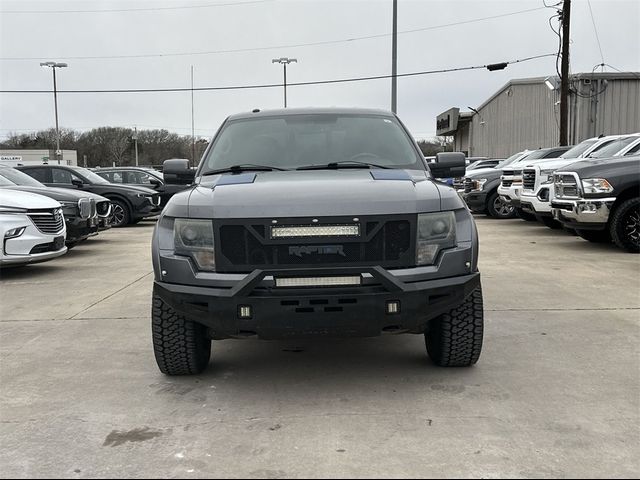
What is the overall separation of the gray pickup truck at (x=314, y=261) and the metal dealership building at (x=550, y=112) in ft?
82.8

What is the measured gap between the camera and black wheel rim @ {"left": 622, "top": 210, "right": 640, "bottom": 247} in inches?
364

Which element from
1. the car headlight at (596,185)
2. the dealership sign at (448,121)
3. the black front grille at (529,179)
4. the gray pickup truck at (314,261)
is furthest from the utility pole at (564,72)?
the dealership sign at (448,121)

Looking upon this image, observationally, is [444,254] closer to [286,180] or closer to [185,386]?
[286,180]

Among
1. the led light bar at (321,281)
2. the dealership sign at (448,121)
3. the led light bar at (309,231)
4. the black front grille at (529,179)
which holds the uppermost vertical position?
the dealership sign at (448,121)

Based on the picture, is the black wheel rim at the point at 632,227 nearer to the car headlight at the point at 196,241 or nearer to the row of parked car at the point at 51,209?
the row of parked car at the point at 51,209

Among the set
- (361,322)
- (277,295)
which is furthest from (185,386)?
(361,322)

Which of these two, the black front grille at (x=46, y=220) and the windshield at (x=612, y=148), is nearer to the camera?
the black front grille at (x=46, y=220)

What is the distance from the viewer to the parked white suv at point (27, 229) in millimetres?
7848

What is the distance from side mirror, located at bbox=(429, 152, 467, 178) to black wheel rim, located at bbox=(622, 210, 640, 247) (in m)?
5.48

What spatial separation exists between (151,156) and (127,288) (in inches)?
3101

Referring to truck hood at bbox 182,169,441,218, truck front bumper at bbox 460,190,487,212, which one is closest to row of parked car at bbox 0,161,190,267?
truck hood at bbox 182,169,441,218

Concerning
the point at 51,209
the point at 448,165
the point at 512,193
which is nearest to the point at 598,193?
the point at 512,193

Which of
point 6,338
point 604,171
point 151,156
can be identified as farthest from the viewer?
point 151,156

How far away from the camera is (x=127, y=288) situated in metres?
7.45
